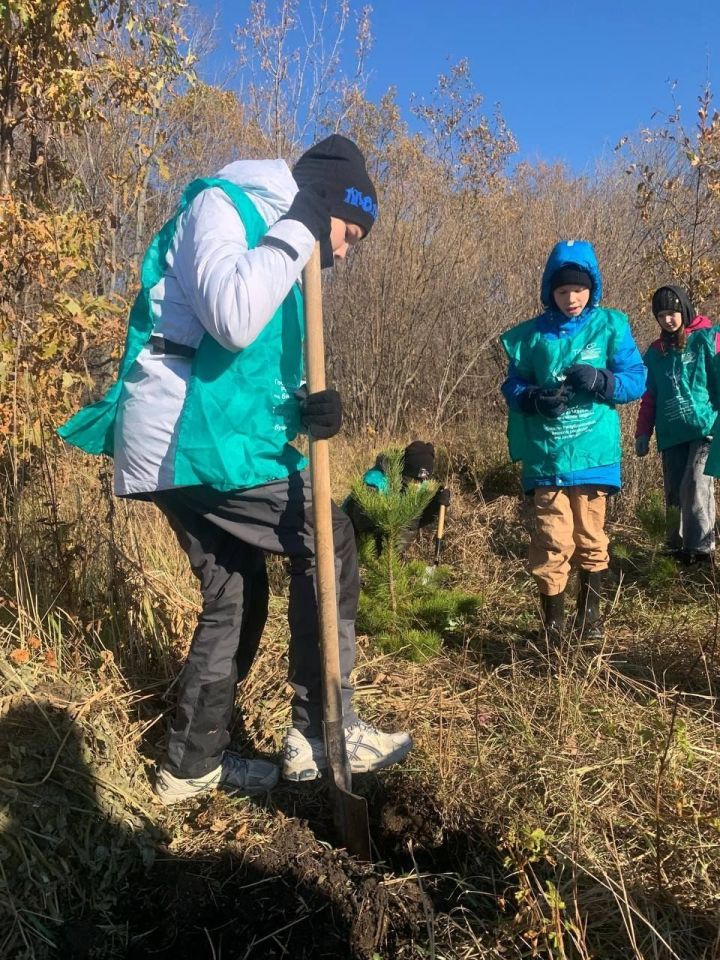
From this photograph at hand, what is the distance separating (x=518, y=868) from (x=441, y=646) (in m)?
1.62

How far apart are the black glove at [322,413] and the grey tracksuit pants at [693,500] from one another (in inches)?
127

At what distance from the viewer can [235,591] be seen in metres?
1.98

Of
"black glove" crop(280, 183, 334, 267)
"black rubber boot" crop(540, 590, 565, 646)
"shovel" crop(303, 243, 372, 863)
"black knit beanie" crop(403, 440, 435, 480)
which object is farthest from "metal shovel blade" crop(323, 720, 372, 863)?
"black knit beanie" crop(403, 440, 435, 480)

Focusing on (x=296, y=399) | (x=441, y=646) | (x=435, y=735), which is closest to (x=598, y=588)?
(x=441, y=646)

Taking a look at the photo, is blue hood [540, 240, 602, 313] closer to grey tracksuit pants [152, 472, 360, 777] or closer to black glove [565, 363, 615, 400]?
black glove [565, 363, 615, 400]

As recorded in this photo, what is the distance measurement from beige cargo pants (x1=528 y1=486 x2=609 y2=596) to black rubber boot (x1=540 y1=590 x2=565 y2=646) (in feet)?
0.20

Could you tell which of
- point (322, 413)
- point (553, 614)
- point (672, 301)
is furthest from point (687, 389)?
point (322, 413)

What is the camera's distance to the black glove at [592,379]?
9.58 ft

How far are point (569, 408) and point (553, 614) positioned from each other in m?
0.96

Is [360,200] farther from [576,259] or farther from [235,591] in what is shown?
[576,259]

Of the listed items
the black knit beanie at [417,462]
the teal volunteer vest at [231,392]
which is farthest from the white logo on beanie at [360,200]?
the black knit beanie at [417,462]

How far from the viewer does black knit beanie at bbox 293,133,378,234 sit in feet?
6.06

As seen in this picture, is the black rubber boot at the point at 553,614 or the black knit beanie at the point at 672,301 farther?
the black knit beanie at the point at 672,301

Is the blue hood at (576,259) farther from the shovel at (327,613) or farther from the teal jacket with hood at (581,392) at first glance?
the shovel at (327,613)
